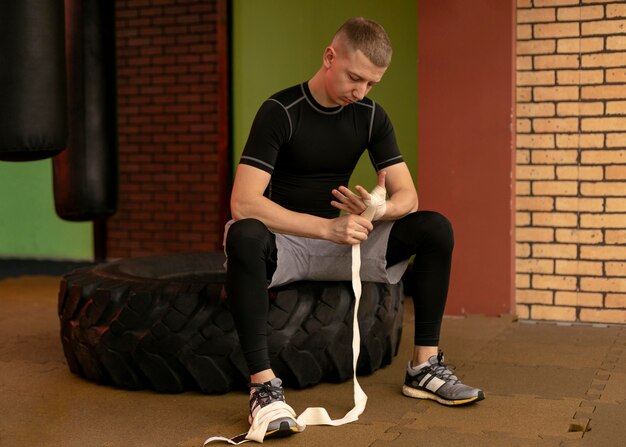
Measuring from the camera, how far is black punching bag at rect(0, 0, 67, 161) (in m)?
2.86

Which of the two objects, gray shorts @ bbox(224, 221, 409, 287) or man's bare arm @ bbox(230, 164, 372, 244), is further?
gray shorts @ bbox(224, 221, 409, 287)

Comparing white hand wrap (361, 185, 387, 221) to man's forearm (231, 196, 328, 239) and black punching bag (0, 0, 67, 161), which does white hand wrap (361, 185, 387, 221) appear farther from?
black punching bag (0, 0, 67, 161)

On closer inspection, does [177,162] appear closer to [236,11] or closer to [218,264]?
[236,11]

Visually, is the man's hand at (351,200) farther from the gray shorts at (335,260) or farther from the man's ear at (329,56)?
the man's ear at (329,56)

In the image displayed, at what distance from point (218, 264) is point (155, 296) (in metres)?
0.85

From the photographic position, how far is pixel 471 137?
424 centimetres

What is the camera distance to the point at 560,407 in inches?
111

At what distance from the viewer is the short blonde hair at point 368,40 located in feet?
9.00

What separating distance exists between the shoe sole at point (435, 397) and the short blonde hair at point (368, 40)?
1026mm

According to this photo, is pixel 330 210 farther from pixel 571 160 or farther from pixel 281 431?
A: pixel 571 160

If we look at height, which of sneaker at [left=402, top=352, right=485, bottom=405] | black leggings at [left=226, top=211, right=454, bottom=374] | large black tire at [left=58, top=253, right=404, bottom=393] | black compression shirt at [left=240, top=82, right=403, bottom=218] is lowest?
sneaker at [left=402, top=352, right=485, bottom=405]

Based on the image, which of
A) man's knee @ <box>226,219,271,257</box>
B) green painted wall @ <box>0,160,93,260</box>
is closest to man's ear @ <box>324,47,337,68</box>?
man's knee @ <box>226,219,271,257</box>

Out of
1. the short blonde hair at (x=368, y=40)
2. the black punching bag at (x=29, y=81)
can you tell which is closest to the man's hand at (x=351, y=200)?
the short blonde hair at (x=368, y=40)

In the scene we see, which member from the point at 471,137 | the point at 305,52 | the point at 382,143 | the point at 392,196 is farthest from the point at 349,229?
the point at 305,52
